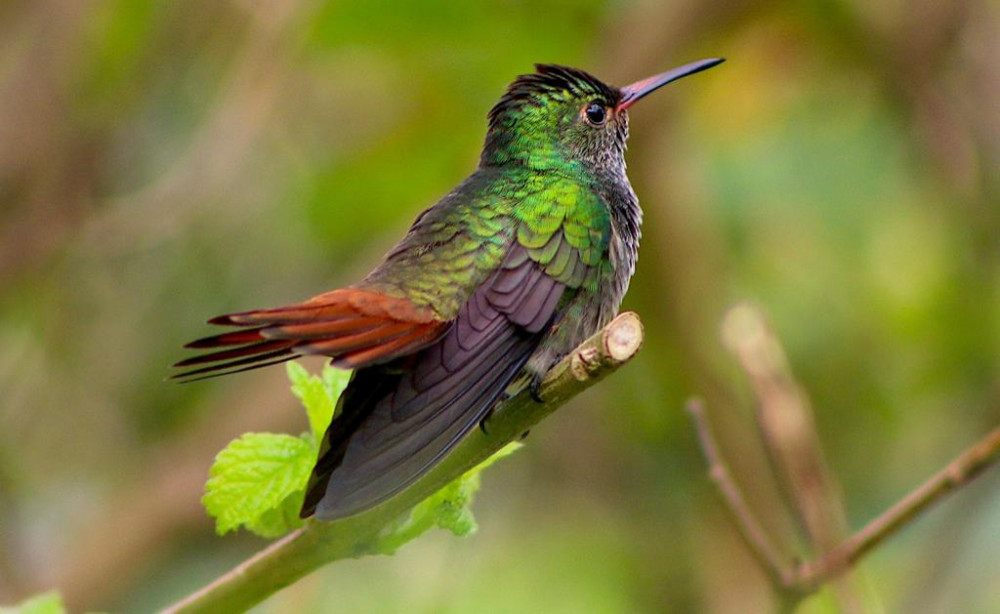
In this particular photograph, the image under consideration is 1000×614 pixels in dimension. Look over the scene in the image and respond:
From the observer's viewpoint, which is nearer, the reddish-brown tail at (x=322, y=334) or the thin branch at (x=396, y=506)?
the thin branch at (x=396, y=506)

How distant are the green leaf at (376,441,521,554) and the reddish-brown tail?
236 millimetres

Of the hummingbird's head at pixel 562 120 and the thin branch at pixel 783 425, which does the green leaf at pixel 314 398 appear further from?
the hummingbird's head at pixel 562 120

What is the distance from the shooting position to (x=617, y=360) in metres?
1.75

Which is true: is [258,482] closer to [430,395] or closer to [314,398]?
[314,398]

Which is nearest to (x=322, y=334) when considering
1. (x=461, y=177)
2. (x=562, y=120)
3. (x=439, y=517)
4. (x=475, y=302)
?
(x=439, y=517)

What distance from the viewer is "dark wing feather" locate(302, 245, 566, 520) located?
1.89 m

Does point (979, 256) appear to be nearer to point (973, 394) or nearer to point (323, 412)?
point (973, 394)

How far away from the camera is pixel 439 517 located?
1802 millimetres

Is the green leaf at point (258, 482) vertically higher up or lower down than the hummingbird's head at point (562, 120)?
lower down

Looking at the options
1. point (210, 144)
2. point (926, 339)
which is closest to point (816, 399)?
point (926, 339)

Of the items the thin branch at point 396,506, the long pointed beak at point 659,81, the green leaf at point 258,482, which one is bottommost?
the thin branch at point 396,506

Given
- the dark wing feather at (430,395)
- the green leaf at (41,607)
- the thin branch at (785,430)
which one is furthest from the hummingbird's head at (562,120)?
the green leaf at (41,607)

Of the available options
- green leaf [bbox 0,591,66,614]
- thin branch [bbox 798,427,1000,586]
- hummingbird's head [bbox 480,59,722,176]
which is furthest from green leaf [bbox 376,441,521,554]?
hummingbird's head [bbox 480,59,722,176]

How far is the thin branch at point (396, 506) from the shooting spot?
1.56 m
